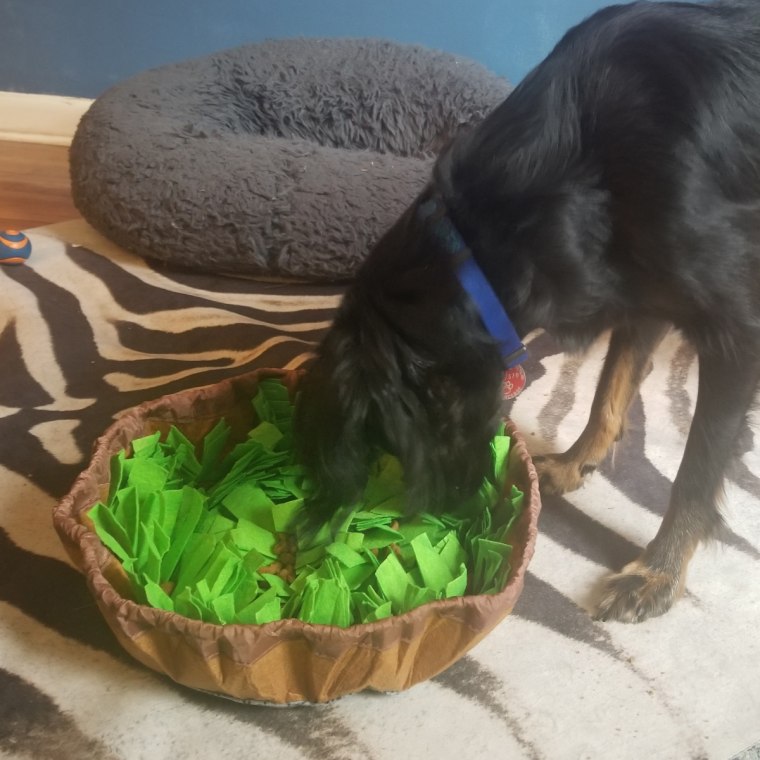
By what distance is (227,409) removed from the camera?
1425mm

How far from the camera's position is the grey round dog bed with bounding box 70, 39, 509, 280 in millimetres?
2084

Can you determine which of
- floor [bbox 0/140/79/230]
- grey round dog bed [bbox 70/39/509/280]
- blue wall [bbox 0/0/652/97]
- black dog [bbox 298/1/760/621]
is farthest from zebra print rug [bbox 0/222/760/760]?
blue wall [bbox 0/0/652/97]

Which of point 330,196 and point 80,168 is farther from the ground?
point 330,196

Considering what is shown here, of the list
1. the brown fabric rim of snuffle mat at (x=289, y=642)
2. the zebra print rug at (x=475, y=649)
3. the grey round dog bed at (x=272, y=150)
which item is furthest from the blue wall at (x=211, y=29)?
the brown fabric rim of snuffle mat at (x=289, y=642)

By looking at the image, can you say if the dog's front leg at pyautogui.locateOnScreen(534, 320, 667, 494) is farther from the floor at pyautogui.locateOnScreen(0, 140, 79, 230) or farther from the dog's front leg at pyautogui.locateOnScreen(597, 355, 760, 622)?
the floor at pyautogui.locateOnScreen(0, 140, 79, 230)

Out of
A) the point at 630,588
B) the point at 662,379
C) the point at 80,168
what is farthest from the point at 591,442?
the point at 80,168

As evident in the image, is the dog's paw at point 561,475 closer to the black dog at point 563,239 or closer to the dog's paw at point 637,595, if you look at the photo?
the dog's paw at point 637,595

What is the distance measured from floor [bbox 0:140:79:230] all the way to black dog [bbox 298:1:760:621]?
5.91 ft

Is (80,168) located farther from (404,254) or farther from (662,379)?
(662,379)

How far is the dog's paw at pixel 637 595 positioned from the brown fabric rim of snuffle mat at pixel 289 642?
24 cm

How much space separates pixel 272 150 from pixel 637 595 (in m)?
1.55

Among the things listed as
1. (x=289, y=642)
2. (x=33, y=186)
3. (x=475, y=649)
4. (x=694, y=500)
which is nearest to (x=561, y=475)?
(x=694, y=500)

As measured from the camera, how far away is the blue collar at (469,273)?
3.40 ft

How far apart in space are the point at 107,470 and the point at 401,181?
1.23 metres
